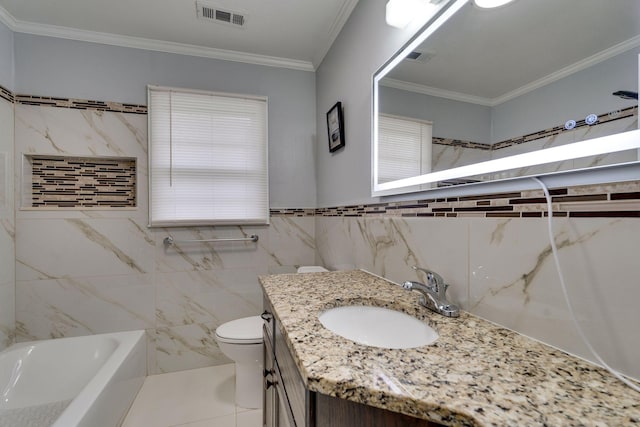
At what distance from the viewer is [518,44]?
79 centimetres

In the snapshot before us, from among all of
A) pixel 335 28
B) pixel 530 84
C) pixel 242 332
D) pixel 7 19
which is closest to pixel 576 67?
pixel 530 84

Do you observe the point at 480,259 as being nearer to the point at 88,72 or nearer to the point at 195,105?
the point at 195,105

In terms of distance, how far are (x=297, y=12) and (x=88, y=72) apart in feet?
4.98

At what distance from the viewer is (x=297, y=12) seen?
1.81 meters

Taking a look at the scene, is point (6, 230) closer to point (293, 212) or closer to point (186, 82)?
point (186, 82)

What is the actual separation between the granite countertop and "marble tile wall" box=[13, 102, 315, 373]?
5.15 feet

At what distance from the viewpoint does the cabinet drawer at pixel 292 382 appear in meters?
0.69

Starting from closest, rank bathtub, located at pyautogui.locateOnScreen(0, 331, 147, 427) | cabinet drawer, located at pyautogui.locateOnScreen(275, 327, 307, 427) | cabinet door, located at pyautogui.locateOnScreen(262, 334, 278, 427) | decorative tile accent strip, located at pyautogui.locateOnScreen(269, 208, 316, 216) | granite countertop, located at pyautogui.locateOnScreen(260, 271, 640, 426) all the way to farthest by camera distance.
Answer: granite countertop, located at pyautogui.locateOnScreen(260, 271, 640, 426)
cabinet drawer, located at pyautogui.locateOnScreen(275, 327, 307, 427)
cabinet door, located at pyautogui.locateOnScreen(262, 334, 278, 427)
bathtub, located at pyautogui.locateOnScreen(0, 331, 147, 427)
decorative tile accent strip, located at pyautogui.locateOnScreen(269, 208, 316, 216)

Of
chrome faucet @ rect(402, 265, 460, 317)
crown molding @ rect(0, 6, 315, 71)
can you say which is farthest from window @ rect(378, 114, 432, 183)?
crown molding @ rect(0, 6, 315, 71)

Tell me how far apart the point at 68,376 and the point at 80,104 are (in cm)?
180

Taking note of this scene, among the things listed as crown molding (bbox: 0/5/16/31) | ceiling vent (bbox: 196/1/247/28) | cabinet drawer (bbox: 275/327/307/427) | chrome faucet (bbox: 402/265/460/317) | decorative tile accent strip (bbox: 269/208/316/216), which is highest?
ceiling vent (bbox: 196/1/247/28)

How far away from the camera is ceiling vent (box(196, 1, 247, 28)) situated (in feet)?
5.73

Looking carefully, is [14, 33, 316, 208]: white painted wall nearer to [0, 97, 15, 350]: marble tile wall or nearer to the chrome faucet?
[0, 97, 15, 350]: marble tile wall

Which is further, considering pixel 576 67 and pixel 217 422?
pixel 217 422
